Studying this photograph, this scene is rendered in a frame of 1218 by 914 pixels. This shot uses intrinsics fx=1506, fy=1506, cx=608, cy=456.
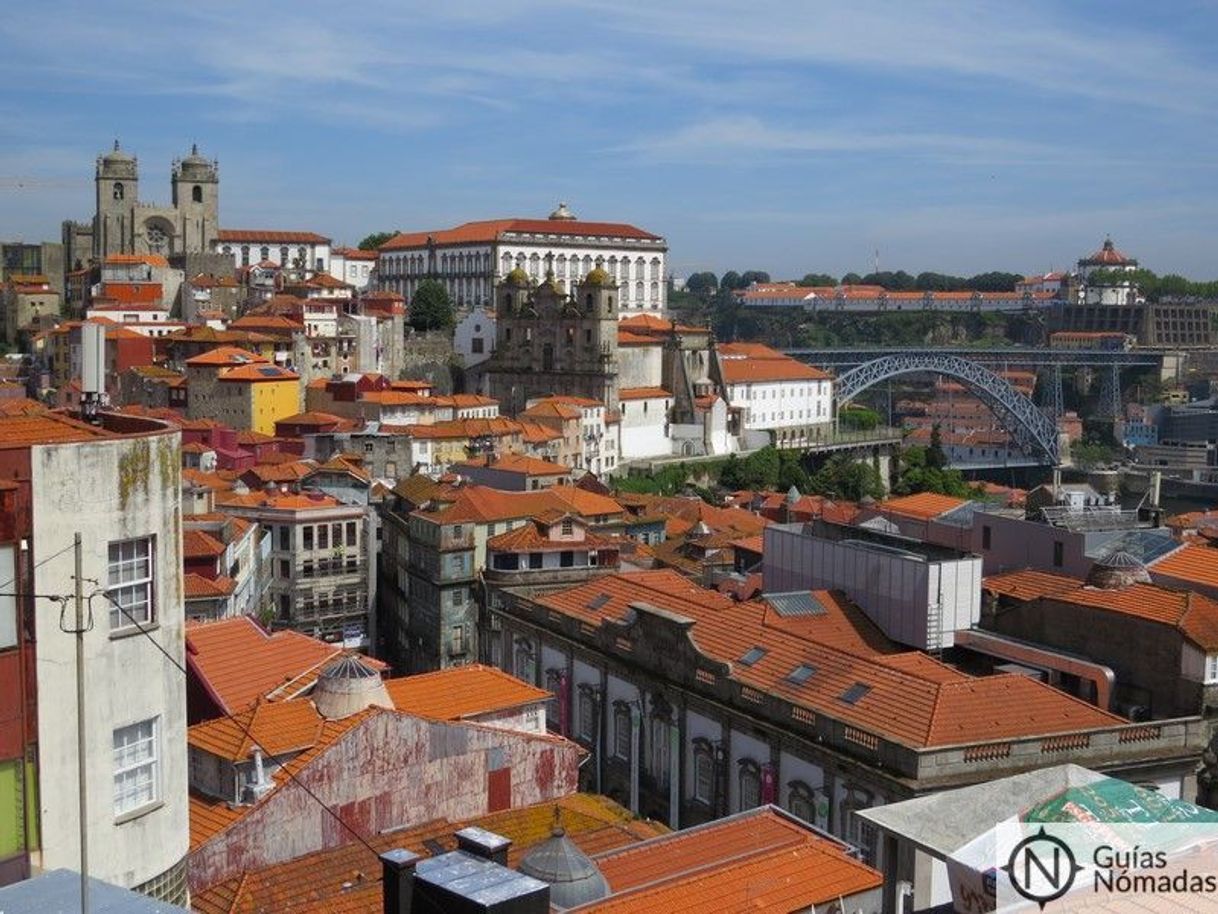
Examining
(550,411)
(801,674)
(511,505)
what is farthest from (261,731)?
(550,411)

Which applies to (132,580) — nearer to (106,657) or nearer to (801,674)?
(106,657)

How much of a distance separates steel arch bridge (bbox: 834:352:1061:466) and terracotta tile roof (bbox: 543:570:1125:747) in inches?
3781

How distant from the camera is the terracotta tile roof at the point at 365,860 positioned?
591 inches

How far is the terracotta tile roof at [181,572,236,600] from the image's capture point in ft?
108

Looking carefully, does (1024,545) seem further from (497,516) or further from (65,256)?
(65,256)

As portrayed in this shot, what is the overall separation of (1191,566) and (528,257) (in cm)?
9324

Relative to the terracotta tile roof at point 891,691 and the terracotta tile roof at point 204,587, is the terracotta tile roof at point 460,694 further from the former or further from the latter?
the terracotta tile roof at point 204,587

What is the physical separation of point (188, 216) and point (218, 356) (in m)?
48.0

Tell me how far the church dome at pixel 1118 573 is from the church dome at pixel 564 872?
13.8m

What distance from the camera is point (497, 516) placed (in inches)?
1628

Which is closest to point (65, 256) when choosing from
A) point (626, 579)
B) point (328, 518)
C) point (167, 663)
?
point (328, 518)

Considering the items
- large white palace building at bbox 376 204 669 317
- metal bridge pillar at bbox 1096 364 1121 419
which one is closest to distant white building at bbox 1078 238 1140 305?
metal bridge pillar at bbox 1096 364 1121 419

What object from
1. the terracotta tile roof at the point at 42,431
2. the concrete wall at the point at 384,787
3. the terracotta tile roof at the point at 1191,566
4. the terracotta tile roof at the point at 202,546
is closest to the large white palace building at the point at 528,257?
the terracotta tile roof at the point at 202,546

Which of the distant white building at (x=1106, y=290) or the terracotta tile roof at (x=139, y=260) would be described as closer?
the terracotta tile roof at (x=139, y=260)
